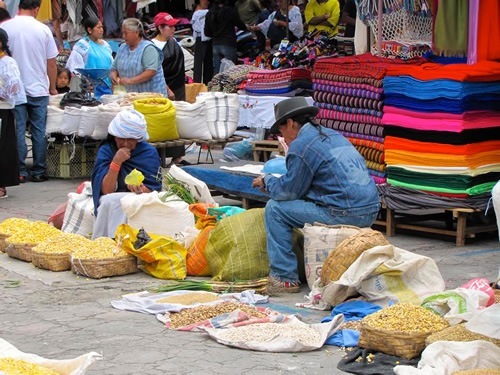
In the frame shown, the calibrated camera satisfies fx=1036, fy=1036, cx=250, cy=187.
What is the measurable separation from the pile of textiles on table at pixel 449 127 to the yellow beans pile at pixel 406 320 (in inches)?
110

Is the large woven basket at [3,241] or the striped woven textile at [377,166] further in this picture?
the striped woven textile at [377,166]

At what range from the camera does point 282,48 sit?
12.4 m

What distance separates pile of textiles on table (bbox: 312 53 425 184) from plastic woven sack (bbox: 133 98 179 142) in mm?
2274

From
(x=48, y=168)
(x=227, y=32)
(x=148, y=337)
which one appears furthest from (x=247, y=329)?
(x=227, y=32)

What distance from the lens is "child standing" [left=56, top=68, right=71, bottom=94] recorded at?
13.8m

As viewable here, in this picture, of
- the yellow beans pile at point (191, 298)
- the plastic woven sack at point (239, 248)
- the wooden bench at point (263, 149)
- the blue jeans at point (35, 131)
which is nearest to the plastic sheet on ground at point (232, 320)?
the yellow beans pile at point (191, 298)

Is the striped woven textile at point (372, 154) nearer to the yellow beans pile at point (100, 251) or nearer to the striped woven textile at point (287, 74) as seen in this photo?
the yellow beans pile at point (100, 251)

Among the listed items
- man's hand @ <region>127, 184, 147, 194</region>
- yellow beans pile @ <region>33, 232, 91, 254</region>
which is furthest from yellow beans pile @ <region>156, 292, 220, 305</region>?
man's hand @ <region>127, 184, 147, 194</region>

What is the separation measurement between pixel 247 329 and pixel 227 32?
1128cm

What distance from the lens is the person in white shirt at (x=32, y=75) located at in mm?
12227

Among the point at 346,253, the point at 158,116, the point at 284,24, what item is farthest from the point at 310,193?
the point at 284,24

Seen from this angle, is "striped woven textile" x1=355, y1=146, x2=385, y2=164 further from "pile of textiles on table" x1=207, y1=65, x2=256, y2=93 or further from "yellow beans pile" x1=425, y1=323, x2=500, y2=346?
"pile of textiles on table" x1=207, y1=65, x2=256, y2=93

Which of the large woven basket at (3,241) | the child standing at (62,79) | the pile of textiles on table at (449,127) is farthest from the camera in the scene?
the child standing at (62,79)

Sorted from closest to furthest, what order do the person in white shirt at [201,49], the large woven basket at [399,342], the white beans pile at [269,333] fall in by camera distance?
1. the large woven basket at [399,342]
2. the white beans pile at [269,333]
3. the person in white shirt at [201,49]
